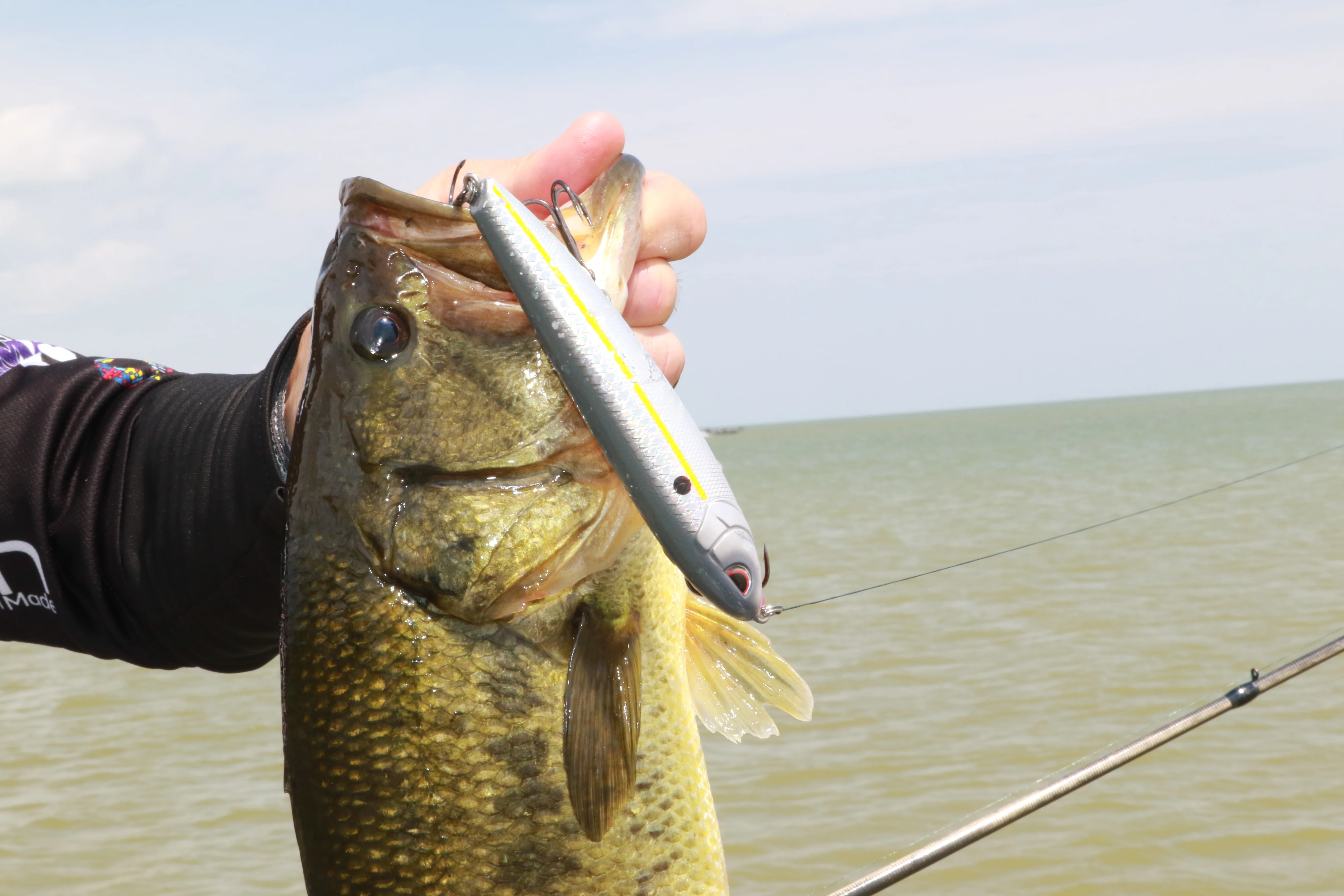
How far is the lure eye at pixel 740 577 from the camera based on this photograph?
1550 mm

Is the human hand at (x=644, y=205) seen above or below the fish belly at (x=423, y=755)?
above

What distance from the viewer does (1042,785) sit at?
2.97 m

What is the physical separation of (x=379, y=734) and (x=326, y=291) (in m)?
0.74

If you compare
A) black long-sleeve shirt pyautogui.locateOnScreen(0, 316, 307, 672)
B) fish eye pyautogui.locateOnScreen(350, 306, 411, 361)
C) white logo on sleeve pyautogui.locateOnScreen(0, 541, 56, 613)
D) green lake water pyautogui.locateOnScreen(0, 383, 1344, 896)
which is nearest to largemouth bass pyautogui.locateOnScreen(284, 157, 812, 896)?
fish eye pyautogui.locateOnScreen(350, 306, 411, 361)

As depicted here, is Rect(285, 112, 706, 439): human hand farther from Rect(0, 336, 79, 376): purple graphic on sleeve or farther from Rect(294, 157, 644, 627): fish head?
Rect(0, 336, 79, 376): purple graphic on sleeve

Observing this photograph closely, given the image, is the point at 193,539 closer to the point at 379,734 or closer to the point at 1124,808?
the point at 379,734

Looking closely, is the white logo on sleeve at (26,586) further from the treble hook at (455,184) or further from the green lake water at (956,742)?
the green lake water at (956,742)

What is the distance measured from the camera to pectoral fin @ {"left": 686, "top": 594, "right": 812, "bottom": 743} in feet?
6.67

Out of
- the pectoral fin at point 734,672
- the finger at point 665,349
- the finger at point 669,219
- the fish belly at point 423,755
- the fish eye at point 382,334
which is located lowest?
the fish belly at point 423,755

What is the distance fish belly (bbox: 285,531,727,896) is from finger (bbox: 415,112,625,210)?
0.76m

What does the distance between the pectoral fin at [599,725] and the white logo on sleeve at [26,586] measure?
151 centimetres

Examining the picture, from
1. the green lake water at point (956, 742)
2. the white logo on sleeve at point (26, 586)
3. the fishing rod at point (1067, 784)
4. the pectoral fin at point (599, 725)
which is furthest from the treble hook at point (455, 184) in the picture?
the green lake water at point (956, 742)

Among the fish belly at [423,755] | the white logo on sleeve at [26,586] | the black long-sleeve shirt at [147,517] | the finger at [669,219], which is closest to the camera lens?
the fish belly at [423,755]

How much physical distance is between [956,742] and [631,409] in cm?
757
